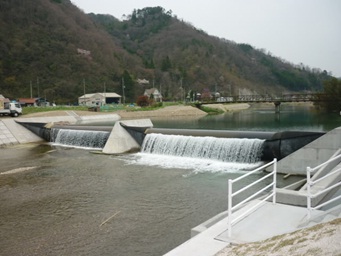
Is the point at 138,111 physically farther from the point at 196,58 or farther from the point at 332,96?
the point at 196,58

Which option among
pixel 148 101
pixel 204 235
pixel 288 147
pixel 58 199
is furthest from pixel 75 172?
pixel 148 101

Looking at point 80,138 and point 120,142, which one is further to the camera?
point 80,138

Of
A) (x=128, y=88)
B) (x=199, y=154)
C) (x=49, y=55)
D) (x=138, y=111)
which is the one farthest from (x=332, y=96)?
A: (x=49, y=55)

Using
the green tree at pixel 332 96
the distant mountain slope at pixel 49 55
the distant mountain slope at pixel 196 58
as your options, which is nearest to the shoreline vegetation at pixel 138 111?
the green tree at pixel 332 96

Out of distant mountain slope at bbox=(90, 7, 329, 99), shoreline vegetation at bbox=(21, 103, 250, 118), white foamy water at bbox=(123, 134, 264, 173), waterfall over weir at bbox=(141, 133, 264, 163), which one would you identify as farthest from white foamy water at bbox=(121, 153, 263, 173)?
distant mountain slope at bbox=(90, 7, 329, 99)

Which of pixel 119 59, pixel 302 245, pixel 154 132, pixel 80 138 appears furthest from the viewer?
pixel 119 59

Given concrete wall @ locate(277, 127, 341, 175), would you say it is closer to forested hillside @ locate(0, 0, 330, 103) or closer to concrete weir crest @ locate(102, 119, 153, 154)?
concrete weir crest @ locate(102, 119, 153, 154)

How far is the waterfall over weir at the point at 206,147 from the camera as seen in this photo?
1622 cm

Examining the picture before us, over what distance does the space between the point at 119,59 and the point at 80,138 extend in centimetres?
9422

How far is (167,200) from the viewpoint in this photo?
10.7m

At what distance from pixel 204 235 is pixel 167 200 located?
5594 millimetres

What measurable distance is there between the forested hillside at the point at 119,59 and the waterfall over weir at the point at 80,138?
185ft

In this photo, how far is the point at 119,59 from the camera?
115m

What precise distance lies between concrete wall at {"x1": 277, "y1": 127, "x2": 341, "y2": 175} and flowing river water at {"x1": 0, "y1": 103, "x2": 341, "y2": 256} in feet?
2.70
